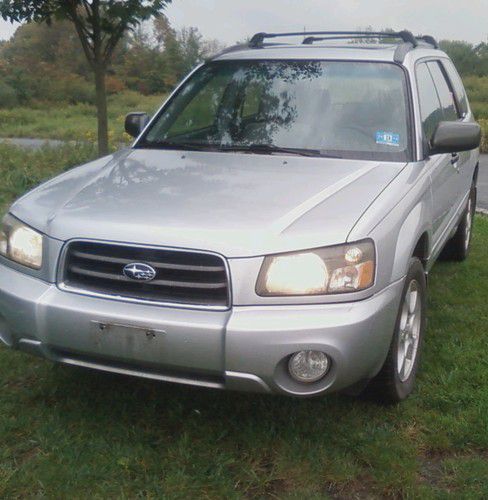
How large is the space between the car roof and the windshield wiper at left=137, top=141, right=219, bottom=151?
0.81 m

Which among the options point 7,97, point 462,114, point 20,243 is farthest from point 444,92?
point 7,97

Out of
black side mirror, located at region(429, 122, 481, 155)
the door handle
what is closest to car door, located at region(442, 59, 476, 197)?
the door handle

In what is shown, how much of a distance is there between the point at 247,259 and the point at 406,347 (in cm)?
120

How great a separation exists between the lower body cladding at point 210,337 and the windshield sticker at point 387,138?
1165mm

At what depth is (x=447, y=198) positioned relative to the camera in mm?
4523

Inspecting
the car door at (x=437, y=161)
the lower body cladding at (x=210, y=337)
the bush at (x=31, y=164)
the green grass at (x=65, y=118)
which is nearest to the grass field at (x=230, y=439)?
the lower body cladding at (x=210, y=337)

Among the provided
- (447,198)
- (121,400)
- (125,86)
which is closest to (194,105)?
(447,198)

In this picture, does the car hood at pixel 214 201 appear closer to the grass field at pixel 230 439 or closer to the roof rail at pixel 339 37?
the grass field at pixel 230 439

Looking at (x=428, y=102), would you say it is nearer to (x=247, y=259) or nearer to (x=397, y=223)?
(x=397, y=223)

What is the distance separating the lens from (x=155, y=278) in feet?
9.52

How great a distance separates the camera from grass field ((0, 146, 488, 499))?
9.38 ft

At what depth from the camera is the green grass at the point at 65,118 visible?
2414 cm

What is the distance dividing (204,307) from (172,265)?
0.21m

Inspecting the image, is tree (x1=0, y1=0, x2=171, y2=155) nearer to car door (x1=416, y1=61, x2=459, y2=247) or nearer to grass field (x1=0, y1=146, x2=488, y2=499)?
car door (x1=416, y1=61, x2=459, y2=247)
